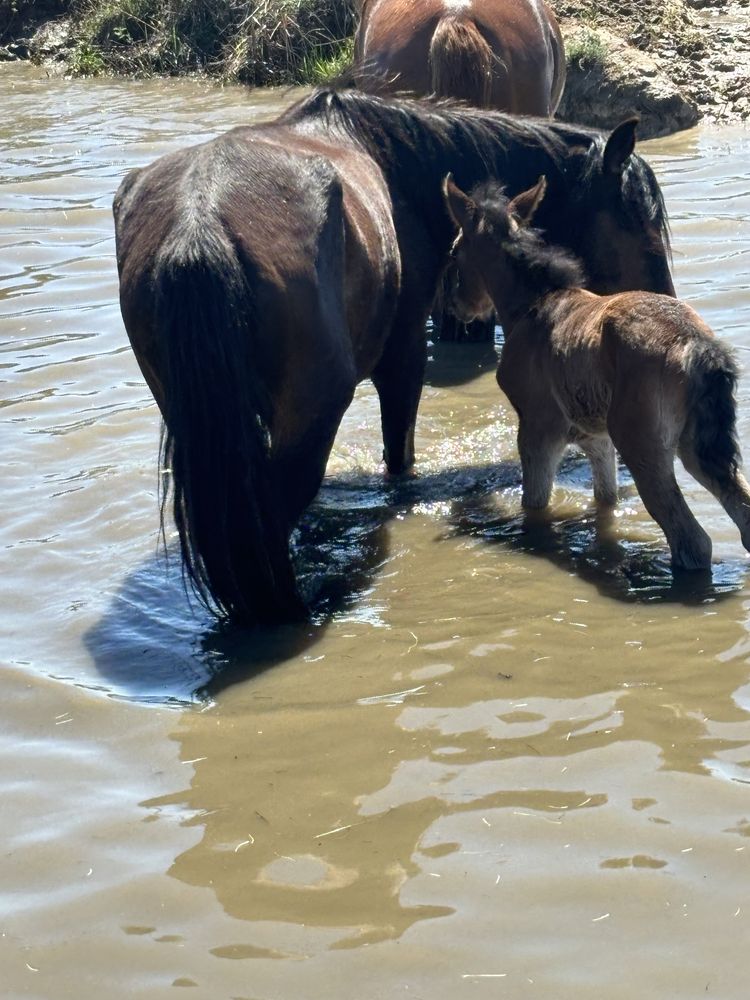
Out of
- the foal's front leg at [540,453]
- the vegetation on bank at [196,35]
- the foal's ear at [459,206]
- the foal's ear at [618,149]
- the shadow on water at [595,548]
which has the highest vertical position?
the vegetation on bank at [196,35]

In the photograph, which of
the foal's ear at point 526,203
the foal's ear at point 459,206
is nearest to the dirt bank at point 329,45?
the foal's ear at point 526,203

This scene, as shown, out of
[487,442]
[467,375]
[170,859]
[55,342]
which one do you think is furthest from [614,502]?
[55,342]

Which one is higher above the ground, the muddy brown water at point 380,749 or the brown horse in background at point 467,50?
the brown horse in background at point 467,50

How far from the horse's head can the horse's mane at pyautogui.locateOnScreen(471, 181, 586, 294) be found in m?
0.12

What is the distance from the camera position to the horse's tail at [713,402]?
4.60 m

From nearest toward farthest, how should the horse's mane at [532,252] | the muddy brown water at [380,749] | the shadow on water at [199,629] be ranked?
the muddy brown water at [380,749], the shadow on water at [199,629], the horse's mane at [532,252]

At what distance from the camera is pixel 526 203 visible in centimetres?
596

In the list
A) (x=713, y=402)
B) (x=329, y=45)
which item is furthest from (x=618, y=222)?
(x=329, y=45)

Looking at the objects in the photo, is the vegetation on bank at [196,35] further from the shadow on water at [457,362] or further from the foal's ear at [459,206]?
the foal's ear at [459,206]

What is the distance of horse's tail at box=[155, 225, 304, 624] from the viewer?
13.3 ft

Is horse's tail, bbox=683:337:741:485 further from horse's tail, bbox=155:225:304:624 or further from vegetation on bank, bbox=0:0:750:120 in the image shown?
vegetation on bank, bbox=0:0:750:120

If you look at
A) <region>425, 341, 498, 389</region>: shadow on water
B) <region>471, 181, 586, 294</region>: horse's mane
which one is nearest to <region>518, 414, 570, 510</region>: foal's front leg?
<region>471, 181, 586, 294</region>: horse's mane

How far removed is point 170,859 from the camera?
10.3ft

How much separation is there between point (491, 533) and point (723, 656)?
1607mm
